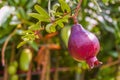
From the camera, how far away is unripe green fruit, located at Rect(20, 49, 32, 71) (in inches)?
34.6

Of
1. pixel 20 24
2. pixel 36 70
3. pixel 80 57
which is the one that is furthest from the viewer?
pixel 36 70

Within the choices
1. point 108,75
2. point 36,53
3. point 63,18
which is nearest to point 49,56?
point 36,53

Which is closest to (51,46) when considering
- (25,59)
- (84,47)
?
(25,59)

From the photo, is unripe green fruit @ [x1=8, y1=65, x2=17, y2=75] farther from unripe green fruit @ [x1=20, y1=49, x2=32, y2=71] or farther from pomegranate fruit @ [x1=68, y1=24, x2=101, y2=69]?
pomegranate fruit @ [x1=68, y1=24, x2=101, y2=69]

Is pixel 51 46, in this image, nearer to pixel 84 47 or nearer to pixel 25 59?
pixel 25 59

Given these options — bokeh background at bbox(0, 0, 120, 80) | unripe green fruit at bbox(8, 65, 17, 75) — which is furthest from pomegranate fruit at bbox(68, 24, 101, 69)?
unripe green fruit at bbox(8, 65, 17, 75)

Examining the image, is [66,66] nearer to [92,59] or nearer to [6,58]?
[6,58]

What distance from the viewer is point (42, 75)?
0.94 m

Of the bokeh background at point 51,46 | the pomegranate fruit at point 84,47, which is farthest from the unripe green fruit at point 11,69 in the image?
the pomegranate fruit at point 84,47

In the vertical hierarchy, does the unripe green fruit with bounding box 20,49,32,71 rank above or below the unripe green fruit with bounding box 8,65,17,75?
above

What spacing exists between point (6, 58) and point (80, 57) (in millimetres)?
581

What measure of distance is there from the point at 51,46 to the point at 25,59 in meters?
0.09

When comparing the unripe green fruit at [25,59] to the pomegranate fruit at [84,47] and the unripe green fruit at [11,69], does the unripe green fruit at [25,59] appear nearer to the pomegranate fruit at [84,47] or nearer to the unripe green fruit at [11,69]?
the unripe green fruit at [11,69]

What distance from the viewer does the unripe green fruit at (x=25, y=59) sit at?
0.88 m
